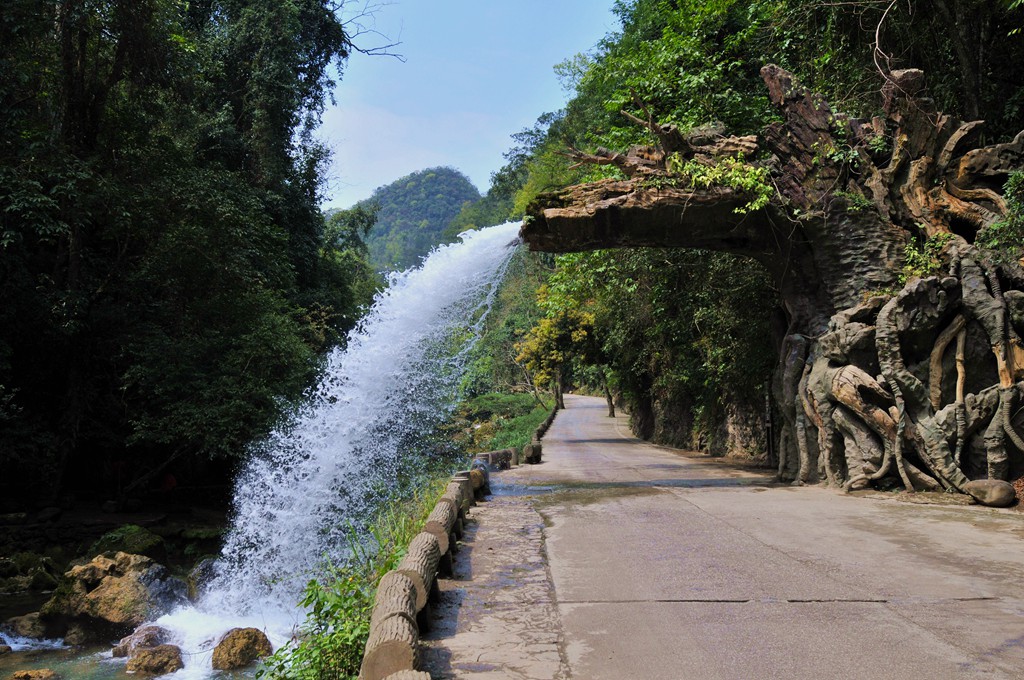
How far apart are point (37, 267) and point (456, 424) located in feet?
91.5

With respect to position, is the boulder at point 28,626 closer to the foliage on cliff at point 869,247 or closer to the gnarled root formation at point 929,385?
the foliage on cliff at point 869,247

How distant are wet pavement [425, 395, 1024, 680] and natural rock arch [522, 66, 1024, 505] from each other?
100 cm

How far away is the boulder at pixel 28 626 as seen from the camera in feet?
37.8

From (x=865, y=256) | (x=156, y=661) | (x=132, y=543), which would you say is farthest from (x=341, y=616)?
(x=132, y=543)

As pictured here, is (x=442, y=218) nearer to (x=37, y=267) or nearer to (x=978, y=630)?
(x=37, y=267)

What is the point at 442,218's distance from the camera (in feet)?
348

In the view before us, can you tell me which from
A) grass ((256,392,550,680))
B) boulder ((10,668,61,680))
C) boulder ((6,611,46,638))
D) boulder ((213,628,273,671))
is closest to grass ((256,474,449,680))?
grass ((256,392,550,680))

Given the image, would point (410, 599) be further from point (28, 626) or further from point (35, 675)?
point (28, 626)

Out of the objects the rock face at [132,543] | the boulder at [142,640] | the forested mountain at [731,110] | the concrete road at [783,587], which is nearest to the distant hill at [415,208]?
the forested mountain at [731,110]

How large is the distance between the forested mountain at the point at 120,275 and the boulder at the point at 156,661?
720 centimetres

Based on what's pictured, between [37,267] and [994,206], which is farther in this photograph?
[37,267]

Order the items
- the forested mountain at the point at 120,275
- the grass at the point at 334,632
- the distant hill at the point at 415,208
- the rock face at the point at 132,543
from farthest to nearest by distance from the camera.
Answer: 1. the distant hill at the point at 415,208
2. the rock face at the point at 132,543
3. the forested mountain at the point at 120,275
4. the grass at the point at 334,632

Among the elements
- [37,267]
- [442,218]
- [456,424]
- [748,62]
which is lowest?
[456,424]

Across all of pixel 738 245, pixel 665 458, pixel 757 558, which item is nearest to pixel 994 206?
pixel 738 245
